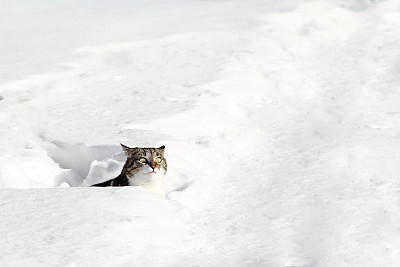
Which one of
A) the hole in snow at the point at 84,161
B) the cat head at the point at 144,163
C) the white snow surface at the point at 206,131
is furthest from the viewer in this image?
the hole in snow at the point at 84,161

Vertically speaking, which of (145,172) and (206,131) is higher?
(145,172)

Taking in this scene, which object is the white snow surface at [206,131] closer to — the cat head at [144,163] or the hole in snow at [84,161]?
the hole in snow at [84,161]

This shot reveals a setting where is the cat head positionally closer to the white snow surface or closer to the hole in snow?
the white snow surface

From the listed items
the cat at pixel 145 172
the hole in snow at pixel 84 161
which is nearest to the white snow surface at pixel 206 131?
the hole in snow at pixel 84 161

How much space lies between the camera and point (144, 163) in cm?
484

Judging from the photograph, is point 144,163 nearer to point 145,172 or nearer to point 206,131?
point 145,172

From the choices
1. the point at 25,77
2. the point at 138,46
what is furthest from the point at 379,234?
the point at 138,46

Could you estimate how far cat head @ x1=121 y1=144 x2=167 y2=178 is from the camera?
484cm

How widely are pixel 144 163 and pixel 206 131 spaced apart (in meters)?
1.74

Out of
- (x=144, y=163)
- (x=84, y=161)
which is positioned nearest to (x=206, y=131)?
(x=84, y=161)

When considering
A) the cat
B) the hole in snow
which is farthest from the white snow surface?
the cat

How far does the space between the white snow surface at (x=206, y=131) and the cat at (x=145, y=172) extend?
0.23m

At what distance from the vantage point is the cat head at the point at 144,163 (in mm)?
4840

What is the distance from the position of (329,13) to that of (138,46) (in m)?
3.55
